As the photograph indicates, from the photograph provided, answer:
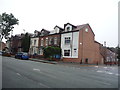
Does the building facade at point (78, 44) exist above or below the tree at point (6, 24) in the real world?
below

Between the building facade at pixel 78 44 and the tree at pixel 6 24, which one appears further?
the tree at pixel 6 24

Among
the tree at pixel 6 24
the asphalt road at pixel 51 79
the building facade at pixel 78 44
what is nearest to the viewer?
the asphalt road at pixel 51 79

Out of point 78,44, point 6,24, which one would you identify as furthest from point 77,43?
point 6,24

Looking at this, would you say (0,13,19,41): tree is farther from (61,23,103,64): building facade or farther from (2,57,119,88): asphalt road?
(2,57,119,88): asphalt road

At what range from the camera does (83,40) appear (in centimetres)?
3216

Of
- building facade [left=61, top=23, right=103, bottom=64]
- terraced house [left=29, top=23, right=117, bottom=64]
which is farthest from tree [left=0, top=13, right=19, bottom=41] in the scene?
building facade [left=61, top=23, right=103, bottom=64]

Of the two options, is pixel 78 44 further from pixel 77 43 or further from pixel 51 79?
pixel 51 79

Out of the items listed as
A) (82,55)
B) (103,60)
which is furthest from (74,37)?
(103,60)

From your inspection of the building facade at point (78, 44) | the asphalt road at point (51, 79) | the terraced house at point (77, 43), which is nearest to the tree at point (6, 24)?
the terraced house at point (77, 43)

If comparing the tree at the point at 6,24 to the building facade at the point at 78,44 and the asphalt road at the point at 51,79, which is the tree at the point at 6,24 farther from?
the asphalt road at the point at 51,79

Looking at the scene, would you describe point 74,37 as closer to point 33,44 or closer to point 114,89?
point 33,44

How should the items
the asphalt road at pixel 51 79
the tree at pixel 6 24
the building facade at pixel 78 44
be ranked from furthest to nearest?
the tree at pixel 6 24 < the building facade at pixel 78 44 < the asphalt road at pixel 51 79

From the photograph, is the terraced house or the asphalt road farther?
the terraced house

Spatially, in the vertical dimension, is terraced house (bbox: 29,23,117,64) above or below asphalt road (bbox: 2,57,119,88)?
above
